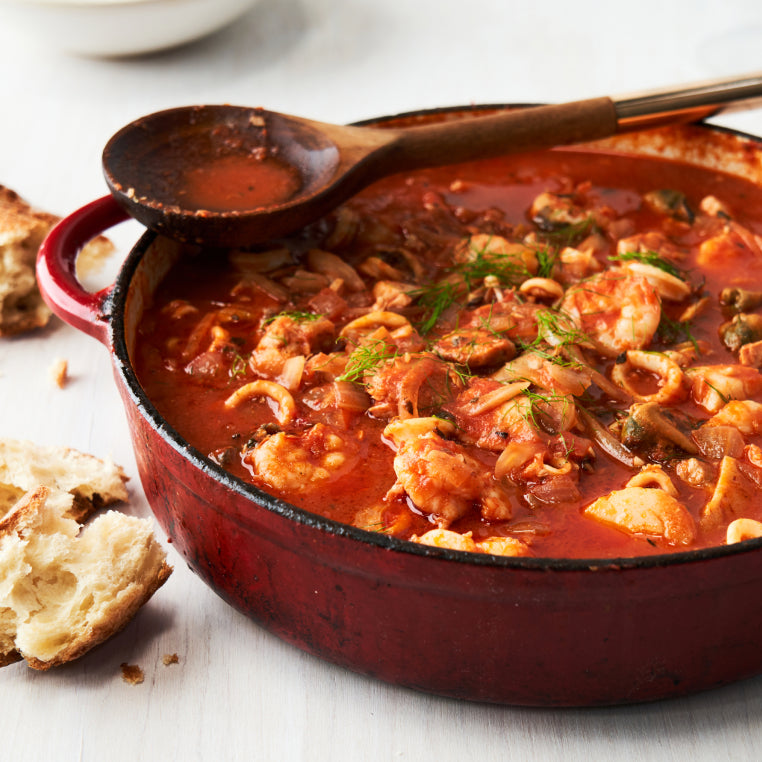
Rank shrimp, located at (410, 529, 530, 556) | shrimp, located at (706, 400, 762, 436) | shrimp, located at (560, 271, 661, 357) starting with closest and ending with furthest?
shrimp, located at (410, 529, 530, 556) → shrimp, located at (706, 400, 762, 436) → shrimp, located at (560, 271, 661, 357)

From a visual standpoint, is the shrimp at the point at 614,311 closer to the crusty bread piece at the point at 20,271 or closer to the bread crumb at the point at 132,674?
the bread crumb at the point at 132,674

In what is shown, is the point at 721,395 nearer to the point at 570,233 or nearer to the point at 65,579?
the point at 570,233

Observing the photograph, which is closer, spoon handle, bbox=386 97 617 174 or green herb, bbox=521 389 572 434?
green herb, bbox=521 389 572 434

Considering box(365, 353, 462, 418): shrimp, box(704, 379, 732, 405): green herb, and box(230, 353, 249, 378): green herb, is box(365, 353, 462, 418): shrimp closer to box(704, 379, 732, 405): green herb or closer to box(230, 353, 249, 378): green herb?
box(230, 353, 249, 378): green herb

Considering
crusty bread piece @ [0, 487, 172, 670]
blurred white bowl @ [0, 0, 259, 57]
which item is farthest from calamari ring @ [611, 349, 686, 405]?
blurred white bowl @ [0, 0, 259, 57]

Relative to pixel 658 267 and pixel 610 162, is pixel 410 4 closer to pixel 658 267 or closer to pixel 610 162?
pixel 610 162

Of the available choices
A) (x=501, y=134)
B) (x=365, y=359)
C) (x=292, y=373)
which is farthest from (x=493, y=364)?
(x=501, y=134)
